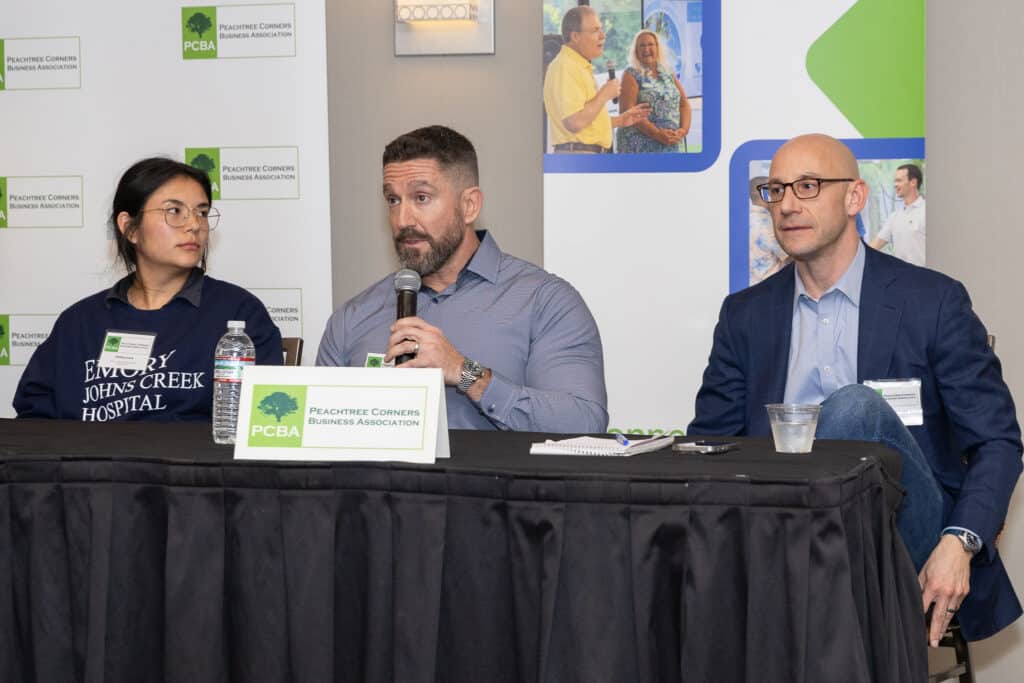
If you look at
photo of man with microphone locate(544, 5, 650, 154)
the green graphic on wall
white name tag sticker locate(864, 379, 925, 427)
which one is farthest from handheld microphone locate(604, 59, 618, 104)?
white name tag sticker locate(864, 379, 925, 427)

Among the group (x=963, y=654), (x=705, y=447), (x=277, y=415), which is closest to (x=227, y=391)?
(x=277, y=415)

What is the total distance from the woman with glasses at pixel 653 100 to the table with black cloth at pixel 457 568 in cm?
169

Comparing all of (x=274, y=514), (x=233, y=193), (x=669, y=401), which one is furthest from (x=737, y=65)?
(x=274, y=514)

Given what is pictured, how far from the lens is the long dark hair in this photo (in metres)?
3.18

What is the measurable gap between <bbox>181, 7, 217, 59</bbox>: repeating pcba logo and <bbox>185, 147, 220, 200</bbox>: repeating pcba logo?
0.30m

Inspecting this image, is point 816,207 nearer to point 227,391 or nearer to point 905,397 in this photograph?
point 905,397

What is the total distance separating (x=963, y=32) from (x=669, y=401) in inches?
56.6

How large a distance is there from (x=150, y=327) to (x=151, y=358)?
4.4 inches

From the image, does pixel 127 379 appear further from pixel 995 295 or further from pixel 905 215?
pixel 995 295

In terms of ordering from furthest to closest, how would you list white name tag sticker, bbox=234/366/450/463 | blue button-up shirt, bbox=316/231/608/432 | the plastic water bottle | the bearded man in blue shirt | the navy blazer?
blue button-up shirt, bbox=316/231/608/432 → the navy blazer → the bearded man in blue shirt → the plastic water bottle → white name tag sticker, bbox=234/366/450/463

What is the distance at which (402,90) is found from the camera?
12.8 ft

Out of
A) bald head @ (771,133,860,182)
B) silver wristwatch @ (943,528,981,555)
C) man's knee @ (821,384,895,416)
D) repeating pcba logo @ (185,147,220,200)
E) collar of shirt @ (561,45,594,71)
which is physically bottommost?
silver wristwatch @ (943,528,981,555)

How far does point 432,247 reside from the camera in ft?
9.46

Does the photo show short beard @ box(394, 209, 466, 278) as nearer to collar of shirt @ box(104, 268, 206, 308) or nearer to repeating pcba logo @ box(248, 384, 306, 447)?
collar of shirt @ box(104, 268, 206, 308)
